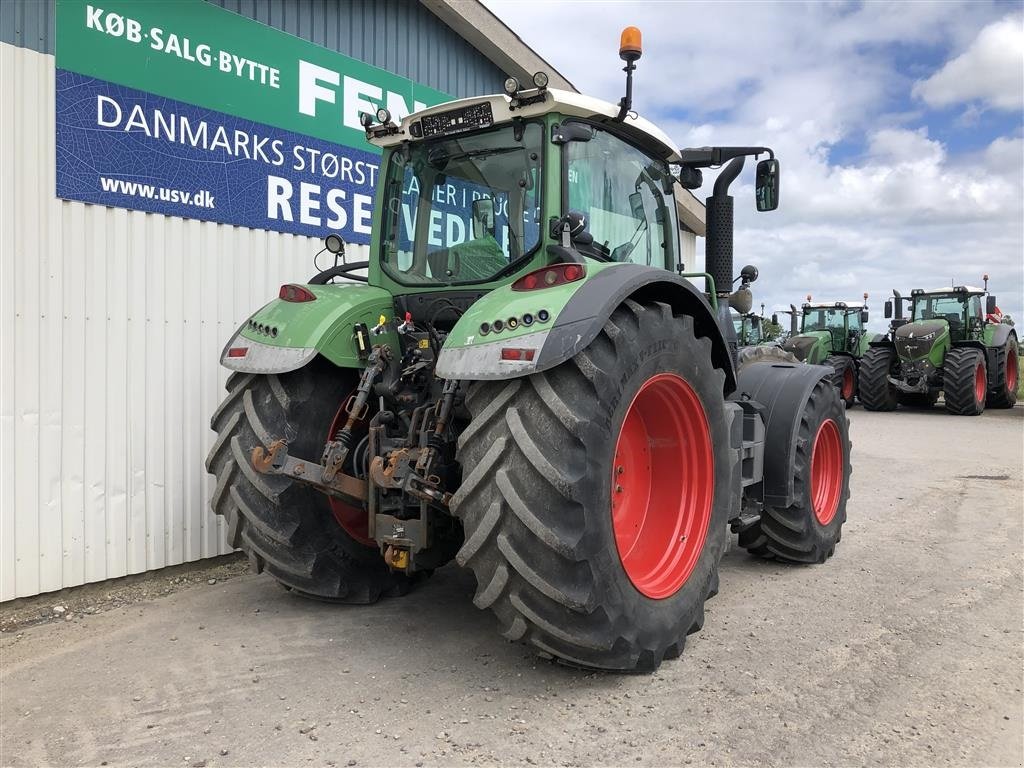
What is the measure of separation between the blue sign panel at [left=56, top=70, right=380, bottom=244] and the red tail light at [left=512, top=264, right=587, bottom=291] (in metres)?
2.86

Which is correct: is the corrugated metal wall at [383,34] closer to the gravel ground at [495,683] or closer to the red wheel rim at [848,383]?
the gravel ground at [495,683]

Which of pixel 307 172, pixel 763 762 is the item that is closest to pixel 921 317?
pixel 307 172

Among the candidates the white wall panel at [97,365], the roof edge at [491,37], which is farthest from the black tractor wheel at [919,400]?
the white wall panel at [97,365]

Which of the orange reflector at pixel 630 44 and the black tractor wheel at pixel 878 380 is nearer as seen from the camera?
the orange reflector at pixel 630 44

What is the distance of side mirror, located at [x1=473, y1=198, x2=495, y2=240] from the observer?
390 centimetres

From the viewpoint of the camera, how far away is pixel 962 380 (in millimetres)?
15828

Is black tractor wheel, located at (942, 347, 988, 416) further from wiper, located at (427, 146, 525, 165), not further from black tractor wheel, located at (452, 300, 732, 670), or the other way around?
wiper, located at (427, 146, 525, 165)

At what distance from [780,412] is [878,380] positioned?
45.9ft

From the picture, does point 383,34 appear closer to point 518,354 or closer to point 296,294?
point 296,294

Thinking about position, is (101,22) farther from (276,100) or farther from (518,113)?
(518,113)

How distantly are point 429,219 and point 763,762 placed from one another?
295 centimetres

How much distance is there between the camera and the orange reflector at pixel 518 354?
9.40 feet

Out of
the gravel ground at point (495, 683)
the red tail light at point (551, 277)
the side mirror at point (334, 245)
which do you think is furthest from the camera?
the side mirror at point (334, 245)

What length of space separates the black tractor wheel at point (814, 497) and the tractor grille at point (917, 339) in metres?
12.7
